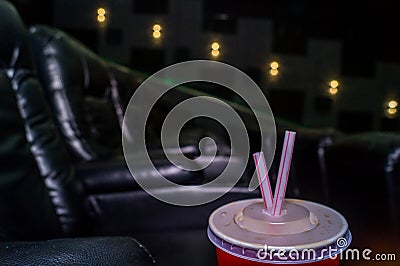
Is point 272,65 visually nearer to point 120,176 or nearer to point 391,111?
point 391,111

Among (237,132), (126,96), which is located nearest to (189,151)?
(237,132)

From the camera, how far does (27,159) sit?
2.54 ft

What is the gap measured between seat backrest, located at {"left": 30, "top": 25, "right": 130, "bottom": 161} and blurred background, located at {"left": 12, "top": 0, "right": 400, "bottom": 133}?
84 centimetres

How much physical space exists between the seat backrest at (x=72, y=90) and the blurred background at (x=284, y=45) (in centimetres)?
84

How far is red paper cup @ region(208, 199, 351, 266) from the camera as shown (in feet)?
1.21

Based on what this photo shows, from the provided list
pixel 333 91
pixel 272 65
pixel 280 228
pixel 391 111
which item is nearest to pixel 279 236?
pixel 280 228

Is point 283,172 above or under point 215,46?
under

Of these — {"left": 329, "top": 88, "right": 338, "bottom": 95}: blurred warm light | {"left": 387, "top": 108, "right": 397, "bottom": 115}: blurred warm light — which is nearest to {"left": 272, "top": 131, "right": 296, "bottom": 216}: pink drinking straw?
{"left": 329, "top": 88, "right": 338, "bottom": 95}: blurred warm light

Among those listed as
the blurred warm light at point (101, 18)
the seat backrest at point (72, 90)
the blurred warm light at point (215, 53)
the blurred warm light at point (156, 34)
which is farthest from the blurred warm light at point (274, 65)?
the seat backrest at point (72, 90)

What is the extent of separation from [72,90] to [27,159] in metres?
0.65

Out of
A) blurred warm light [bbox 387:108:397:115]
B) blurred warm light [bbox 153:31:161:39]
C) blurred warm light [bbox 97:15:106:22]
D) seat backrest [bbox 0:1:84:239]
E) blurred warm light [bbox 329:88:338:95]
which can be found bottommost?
blurred warm light [bbox 387:108:397:115]

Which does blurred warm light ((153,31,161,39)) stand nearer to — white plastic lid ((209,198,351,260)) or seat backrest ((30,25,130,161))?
seat backrest ((30,25,130,161))

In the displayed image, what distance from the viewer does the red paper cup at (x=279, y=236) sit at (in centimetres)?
37

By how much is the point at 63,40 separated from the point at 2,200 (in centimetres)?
82
